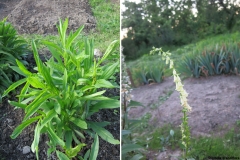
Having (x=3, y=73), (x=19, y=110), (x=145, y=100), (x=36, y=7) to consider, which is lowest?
(x=145, y=100)

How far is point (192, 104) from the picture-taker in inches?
80.7

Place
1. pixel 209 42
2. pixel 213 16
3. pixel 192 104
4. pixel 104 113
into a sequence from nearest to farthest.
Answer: pixel 104 113 < pixel 192 104 < pixel 213 16 < pixel 209 42

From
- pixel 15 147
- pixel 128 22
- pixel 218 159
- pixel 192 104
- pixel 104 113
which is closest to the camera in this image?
pixel 218 159

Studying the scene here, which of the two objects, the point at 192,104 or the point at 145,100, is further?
the point at 145,100

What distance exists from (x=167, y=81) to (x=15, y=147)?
5.49ft

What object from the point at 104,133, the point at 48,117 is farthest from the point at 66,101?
the point at 104,133

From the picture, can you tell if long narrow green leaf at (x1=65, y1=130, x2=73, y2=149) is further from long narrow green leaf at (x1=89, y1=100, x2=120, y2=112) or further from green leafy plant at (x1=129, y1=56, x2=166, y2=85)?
green leafy plant at (x1=129, y1=56, x2=166, y2=85)

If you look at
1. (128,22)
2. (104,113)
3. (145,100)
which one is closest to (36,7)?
(128,22)

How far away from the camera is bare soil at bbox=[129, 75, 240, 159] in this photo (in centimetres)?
173

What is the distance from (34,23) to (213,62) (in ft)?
5.71

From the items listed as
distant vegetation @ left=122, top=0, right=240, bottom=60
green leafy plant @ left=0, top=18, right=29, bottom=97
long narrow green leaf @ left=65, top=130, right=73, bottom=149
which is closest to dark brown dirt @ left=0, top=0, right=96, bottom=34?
distant vegetation @ left=122, top=0, right=240, bottom=60

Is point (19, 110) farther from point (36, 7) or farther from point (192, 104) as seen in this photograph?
point (36, 7)

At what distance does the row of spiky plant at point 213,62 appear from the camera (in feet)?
7.72

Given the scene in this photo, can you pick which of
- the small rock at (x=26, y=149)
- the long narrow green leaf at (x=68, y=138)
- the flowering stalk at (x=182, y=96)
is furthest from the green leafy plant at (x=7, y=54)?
the flowering stalk at (x=182, y=96)
